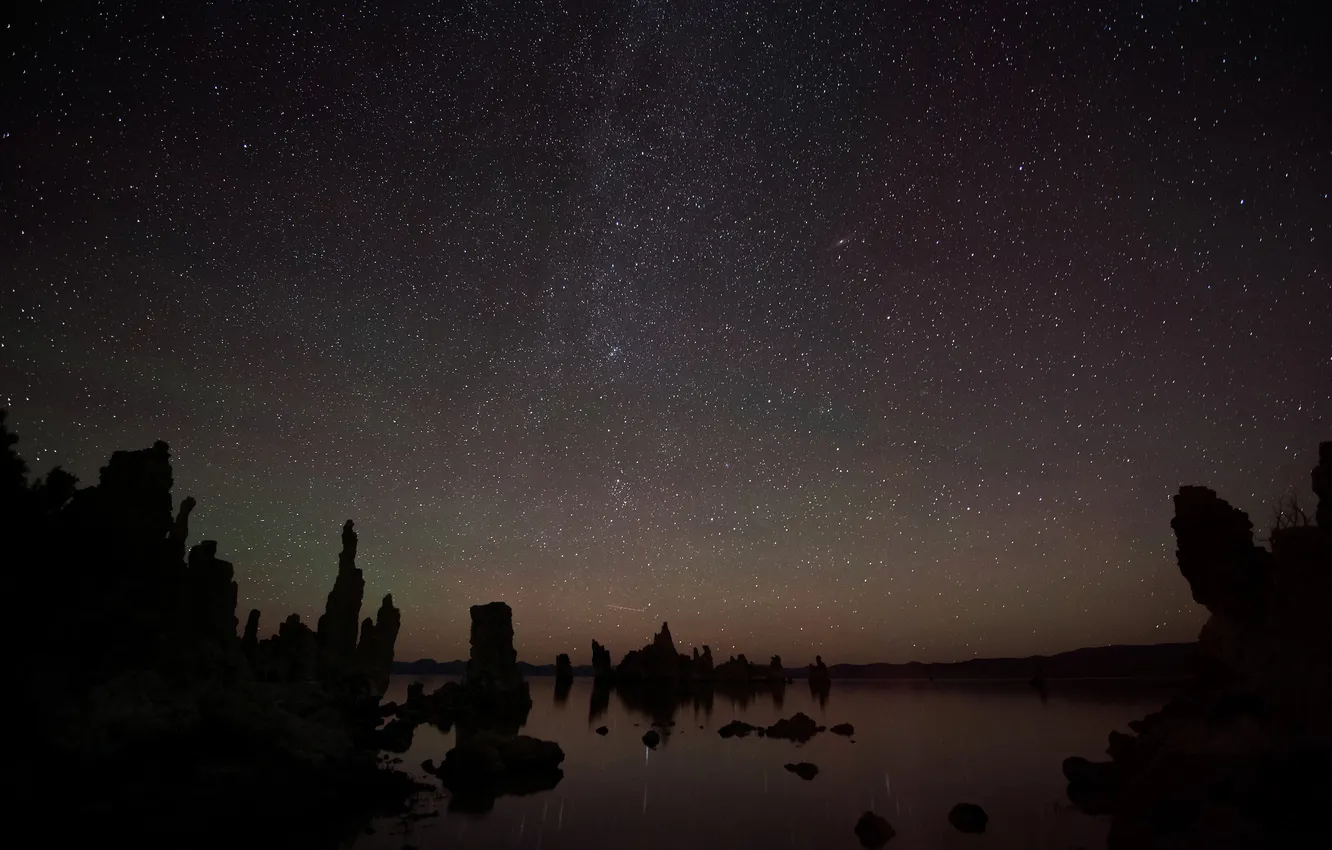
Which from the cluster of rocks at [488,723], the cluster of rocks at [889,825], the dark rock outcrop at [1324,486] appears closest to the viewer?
the dark rock outcrop at [1324,486]

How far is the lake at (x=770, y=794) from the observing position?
73.3ft

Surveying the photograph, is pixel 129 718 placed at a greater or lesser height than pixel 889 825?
greater

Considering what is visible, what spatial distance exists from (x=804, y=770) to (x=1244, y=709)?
21.8 m

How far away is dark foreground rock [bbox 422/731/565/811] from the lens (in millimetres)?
28750

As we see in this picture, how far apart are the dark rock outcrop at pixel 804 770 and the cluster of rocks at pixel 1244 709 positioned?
544 inches

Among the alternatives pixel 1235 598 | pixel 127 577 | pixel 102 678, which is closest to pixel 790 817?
pixel 1235 598

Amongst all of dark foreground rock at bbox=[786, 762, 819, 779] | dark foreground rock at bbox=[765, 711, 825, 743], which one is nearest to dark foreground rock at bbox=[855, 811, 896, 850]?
dark foreground rock at bbox=[786, 762, 819, 779]

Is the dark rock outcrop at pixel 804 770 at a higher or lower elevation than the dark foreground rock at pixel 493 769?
lower

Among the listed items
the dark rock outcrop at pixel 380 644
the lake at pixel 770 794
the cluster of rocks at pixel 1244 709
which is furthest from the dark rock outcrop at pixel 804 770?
the dark rock outcrop at pixel 380 644

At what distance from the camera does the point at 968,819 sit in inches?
950

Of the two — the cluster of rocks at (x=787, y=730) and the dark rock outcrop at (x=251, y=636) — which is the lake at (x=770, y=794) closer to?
the cluster of rocks at (x=787, y=730)

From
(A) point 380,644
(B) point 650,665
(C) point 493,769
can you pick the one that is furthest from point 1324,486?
(B) point 650,665

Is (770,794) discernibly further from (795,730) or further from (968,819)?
(795,730)

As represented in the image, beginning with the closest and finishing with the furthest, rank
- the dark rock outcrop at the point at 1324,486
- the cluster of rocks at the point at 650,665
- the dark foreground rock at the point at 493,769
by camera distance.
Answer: the dark rock outcrop at the point at 1324,486 → the dark foreground rock at the point at 493,769 → the cluster of rocks at the point at 650,665
